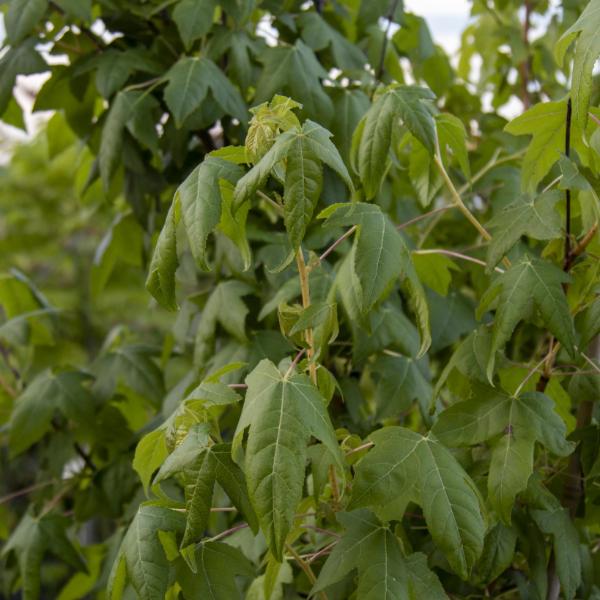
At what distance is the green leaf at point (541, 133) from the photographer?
1131mm

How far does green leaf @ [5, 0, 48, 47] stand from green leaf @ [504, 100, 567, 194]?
0.78m

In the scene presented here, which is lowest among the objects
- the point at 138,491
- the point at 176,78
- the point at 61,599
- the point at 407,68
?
the point at 61,599

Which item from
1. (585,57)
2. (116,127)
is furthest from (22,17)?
(585,57)

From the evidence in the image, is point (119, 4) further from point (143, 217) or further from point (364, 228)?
point (364, 228)

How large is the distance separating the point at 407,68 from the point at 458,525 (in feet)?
4.96

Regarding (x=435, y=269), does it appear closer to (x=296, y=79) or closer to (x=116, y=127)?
(x=296, y=79)

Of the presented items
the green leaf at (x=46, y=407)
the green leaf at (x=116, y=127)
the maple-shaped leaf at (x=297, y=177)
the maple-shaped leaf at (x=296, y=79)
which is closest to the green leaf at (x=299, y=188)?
the maple-shaped leaf at (x=297, y=177)

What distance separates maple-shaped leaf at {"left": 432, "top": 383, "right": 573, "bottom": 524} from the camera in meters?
1.00

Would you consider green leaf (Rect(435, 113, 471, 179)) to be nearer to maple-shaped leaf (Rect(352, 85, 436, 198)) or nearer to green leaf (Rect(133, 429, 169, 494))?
maple-shaped leaf (Rect(352, 85, 436, 198))

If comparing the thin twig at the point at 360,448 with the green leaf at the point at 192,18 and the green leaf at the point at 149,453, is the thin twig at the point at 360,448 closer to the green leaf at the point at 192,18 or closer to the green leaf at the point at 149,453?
the green leaf at the point at 149,453

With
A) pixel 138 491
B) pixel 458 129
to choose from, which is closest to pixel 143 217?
pixel 138 491

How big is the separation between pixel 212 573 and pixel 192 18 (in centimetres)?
84

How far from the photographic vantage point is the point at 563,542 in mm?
1130

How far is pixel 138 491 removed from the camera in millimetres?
1613
